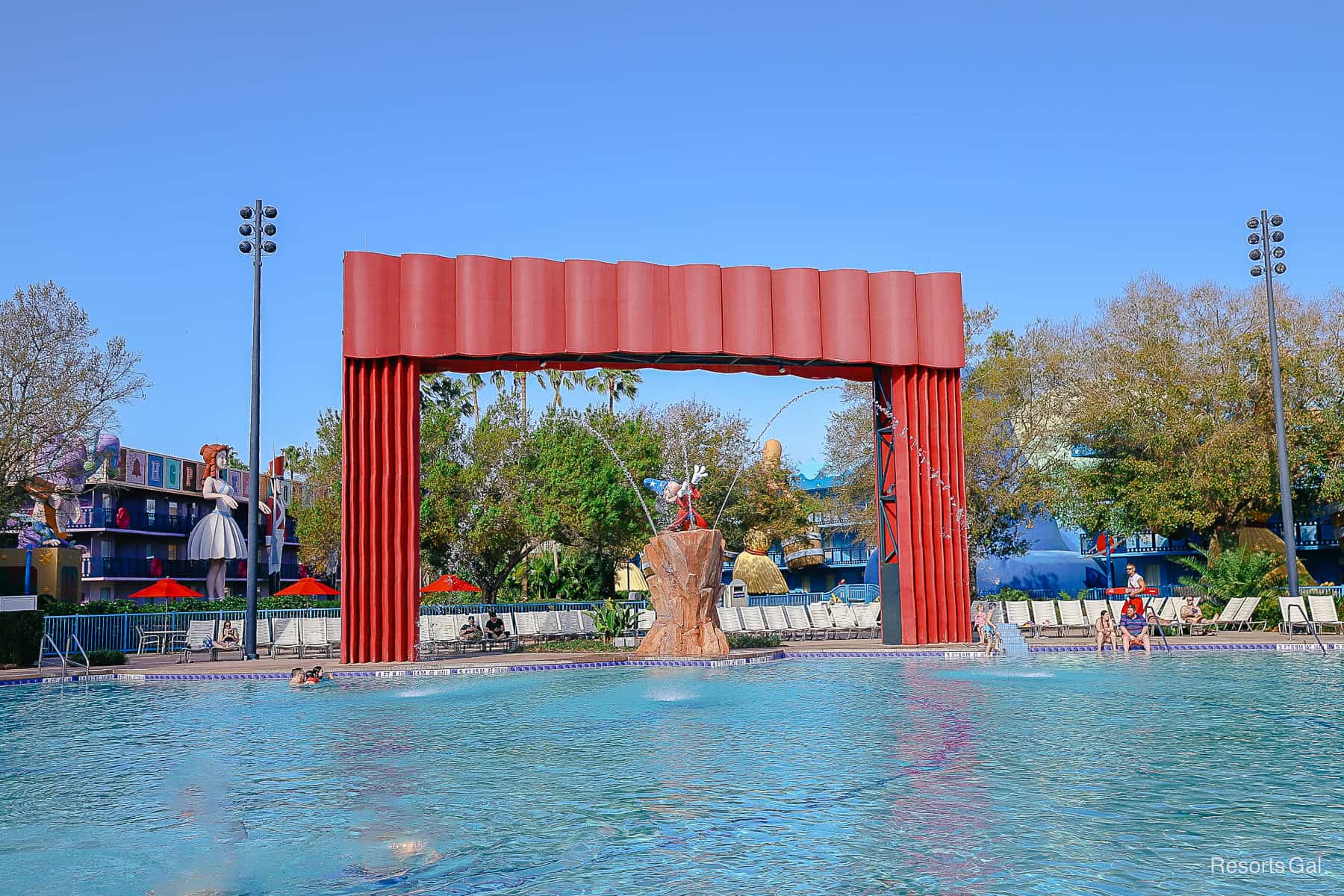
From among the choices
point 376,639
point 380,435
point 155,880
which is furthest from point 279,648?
point 155,880

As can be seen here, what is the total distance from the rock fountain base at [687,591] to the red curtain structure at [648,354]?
424 centimetres

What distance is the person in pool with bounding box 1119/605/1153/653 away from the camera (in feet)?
66.3

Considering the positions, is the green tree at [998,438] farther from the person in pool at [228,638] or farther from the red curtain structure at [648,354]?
the person in pool at [228,638]

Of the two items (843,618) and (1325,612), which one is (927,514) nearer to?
(843,618)

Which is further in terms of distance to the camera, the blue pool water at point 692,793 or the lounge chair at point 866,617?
the lounge chair at point 866,617

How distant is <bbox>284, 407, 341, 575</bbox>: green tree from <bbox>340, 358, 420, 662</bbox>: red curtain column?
23.2 metres

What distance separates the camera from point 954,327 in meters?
23.4

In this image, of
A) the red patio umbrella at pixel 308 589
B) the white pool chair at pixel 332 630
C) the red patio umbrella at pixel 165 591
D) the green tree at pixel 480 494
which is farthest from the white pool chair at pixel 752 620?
the red patio umbrella at pixel 165 591

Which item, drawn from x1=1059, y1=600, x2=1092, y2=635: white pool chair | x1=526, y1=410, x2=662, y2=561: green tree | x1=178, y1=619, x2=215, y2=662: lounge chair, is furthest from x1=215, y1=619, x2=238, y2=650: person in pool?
x1=1059, y1=600, x2=1092, y2=635: white pool chair

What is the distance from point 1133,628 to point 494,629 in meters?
12.3

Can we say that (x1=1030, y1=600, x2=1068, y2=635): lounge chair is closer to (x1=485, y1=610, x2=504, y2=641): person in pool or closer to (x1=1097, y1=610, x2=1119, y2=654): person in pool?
(x1=1097, y1=610, x2=1119, y2=654): person in pool

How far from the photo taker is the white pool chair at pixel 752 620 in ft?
84.3

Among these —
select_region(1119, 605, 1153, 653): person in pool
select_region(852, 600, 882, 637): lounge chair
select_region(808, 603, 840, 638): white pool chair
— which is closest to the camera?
select_region(1119, 605, 1153, 653): person in pool

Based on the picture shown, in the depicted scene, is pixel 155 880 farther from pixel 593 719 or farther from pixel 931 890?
pixel 593 719
